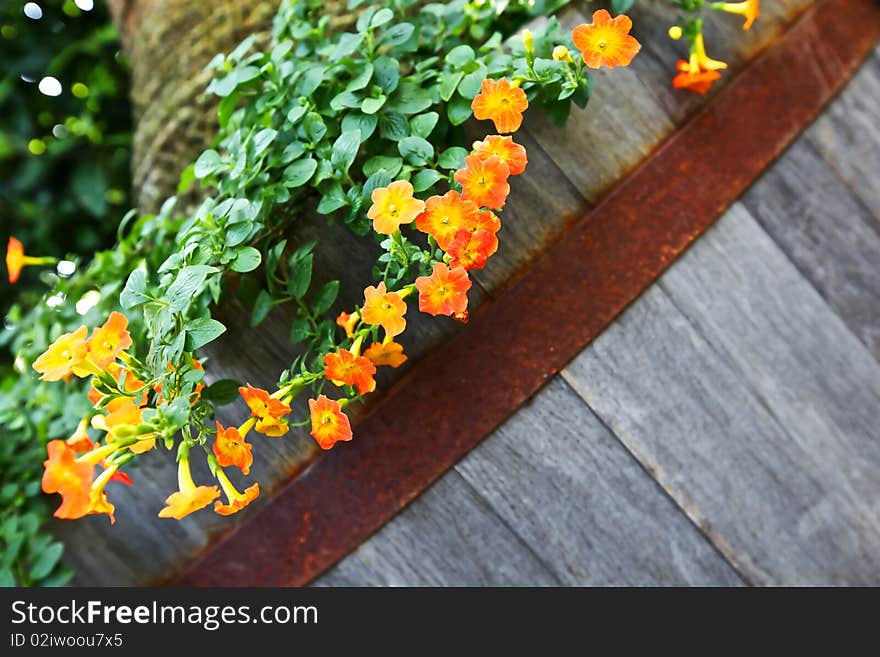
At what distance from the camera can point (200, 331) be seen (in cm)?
103

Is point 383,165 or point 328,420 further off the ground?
point 383,165

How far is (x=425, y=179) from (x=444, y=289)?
177 mm

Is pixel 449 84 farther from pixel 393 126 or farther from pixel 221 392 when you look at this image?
pixel 221 392

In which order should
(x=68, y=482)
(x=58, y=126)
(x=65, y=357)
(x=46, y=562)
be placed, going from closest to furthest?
(x=68, y=482) < (x=65, y=357) < (x=46, y=562) < (x=58, y=126)

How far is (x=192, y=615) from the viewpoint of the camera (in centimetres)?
130

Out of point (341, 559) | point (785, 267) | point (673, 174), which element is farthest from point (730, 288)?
point (341, 559)

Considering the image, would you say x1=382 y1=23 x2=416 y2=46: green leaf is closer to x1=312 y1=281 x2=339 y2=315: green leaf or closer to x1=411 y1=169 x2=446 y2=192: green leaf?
x1=411 y1=169 x2=446 y2=192: green leaf

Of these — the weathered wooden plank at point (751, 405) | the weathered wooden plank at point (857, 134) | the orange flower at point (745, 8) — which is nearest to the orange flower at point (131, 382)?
the weathered wooden plank at point (751, 405)

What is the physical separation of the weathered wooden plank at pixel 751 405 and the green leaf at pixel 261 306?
478 mm

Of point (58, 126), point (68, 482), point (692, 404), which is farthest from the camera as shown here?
point (58, 126)

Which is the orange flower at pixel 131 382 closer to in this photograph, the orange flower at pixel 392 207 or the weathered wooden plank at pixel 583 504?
the orange flower at pixel 392 207

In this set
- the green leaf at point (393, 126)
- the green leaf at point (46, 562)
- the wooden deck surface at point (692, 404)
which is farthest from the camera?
the green leaf at point (46, 562)

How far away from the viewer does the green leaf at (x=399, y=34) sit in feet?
3.90

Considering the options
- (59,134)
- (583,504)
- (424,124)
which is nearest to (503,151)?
(424,124)
